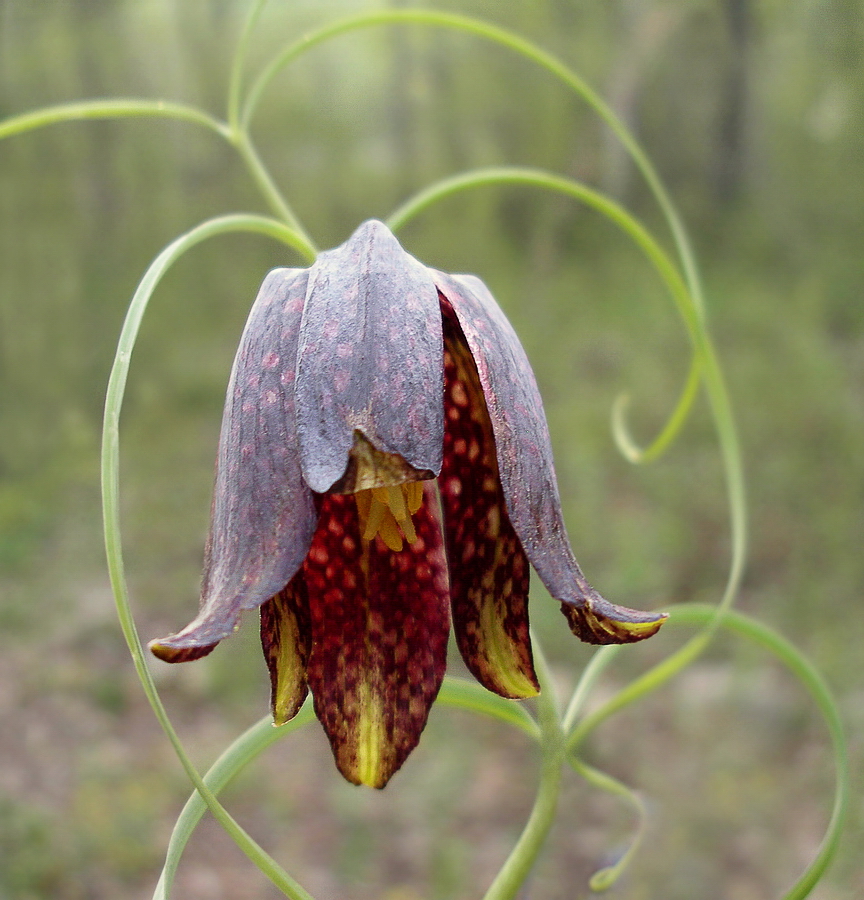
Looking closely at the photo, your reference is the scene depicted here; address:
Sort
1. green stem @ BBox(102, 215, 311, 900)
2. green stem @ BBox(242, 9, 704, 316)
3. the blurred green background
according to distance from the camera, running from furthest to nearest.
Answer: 1. the blurred green background
2. green stem @ BBox(242, 9, 704, 316)
3. green stem @ BBox(102, 215, 311, 900)

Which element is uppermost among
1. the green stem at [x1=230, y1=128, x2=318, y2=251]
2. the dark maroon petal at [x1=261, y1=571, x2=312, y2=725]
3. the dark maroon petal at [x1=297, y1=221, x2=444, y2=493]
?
the green stem at [x1=230, y1=128, x2=318, y2=251]

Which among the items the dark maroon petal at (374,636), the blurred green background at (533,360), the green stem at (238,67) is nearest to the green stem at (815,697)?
the dark maroon petal at (374,636)

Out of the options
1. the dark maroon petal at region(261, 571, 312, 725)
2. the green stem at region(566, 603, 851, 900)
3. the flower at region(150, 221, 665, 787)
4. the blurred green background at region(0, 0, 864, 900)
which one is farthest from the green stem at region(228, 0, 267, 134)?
the blurred green background at region(0, 0, 864, 900)

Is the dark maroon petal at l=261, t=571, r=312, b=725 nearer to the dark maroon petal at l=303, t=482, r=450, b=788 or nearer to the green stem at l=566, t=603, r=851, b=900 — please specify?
the dark maroon petal at l=303, t=482, r=450, b=788

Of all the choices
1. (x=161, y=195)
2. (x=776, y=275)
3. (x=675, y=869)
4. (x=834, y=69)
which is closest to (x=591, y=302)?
(x=776, y=275)

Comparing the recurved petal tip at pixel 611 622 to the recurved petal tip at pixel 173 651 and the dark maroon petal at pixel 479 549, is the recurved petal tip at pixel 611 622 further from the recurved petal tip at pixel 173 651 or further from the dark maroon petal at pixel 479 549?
the recurved petal tip at pixel 173 651

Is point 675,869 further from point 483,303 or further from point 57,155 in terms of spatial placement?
point 57,155

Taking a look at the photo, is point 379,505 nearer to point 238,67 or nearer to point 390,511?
point 390,511
